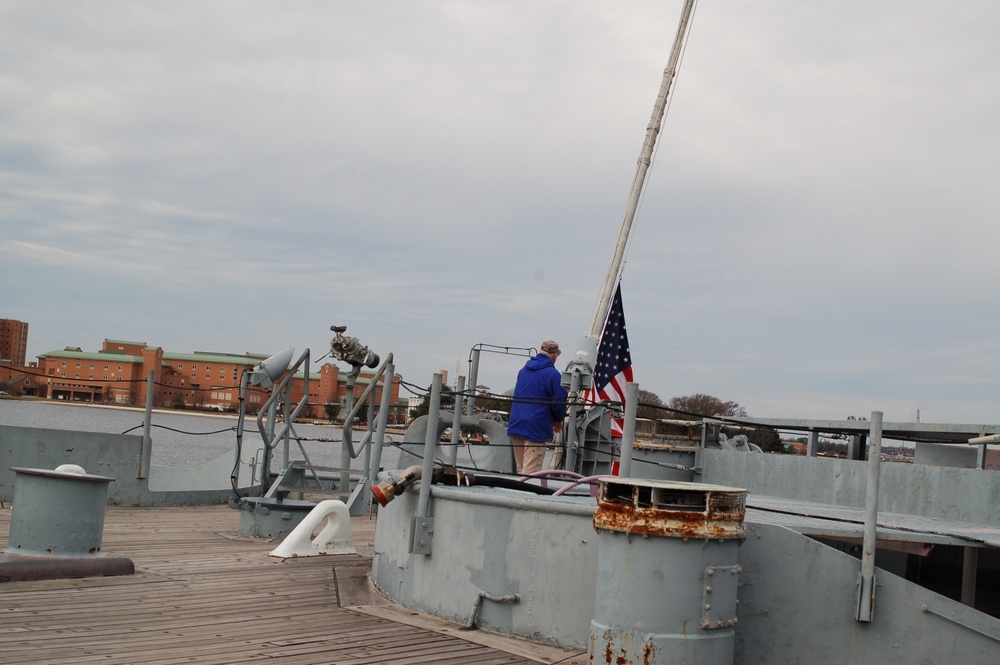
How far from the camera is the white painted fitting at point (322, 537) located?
7918mm

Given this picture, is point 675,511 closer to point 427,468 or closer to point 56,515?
point 427,468

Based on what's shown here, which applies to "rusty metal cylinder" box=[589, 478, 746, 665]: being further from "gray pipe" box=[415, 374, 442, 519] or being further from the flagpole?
the flagpole

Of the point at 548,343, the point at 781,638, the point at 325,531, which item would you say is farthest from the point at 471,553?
the point at 548,343

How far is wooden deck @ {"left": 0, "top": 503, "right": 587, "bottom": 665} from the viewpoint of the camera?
15.2 feet

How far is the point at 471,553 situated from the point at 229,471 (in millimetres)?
9811

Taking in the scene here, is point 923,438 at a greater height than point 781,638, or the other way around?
point 923,438

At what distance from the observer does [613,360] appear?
12414 millimetres

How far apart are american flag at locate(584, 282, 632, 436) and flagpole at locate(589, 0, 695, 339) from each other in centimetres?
29

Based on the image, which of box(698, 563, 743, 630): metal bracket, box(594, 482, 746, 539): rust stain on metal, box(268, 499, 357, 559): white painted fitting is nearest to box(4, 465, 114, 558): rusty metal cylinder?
box(268, 499, 357, 559): white painted fitting

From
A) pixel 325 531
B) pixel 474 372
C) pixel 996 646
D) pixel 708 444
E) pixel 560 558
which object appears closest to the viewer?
pixel 996 646

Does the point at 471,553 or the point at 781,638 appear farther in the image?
the point at 471,553

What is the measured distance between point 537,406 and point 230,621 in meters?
4.18

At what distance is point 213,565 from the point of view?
7.30 m

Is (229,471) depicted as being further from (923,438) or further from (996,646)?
(996,646)
